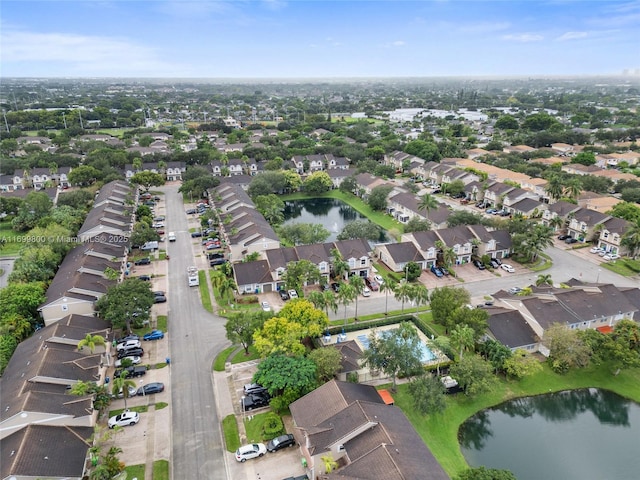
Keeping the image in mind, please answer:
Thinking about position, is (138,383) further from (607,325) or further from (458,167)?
(458,167)

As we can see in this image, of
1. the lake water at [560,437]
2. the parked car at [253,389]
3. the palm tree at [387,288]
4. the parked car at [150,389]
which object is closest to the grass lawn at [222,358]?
the parked car at [253,389]

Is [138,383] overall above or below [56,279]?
below

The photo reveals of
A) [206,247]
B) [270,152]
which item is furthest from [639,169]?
[206,247]

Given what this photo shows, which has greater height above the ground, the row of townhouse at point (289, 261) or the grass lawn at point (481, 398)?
the row of townhouse at point (289, 261)

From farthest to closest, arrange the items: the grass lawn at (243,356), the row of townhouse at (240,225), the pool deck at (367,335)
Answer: the row of townhouse at (240,225) → the grass lawn at (243,356) → the pool deck at (367,335)

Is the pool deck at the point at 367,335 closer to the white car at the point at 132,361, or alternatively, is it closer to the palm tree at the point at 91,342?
the white car at the point at 132,361

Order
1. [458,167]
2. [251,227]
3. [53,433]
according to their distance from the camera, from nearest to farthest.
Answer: [53,433]
[251,227]
[458,167]

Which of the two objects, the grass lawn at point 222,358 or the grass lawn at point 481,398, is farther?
the grass lawn at point 222,358

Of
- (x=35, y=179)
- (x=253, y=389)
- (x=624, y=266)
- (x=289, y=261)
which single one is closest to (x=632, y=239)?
(x=624, y=266)
